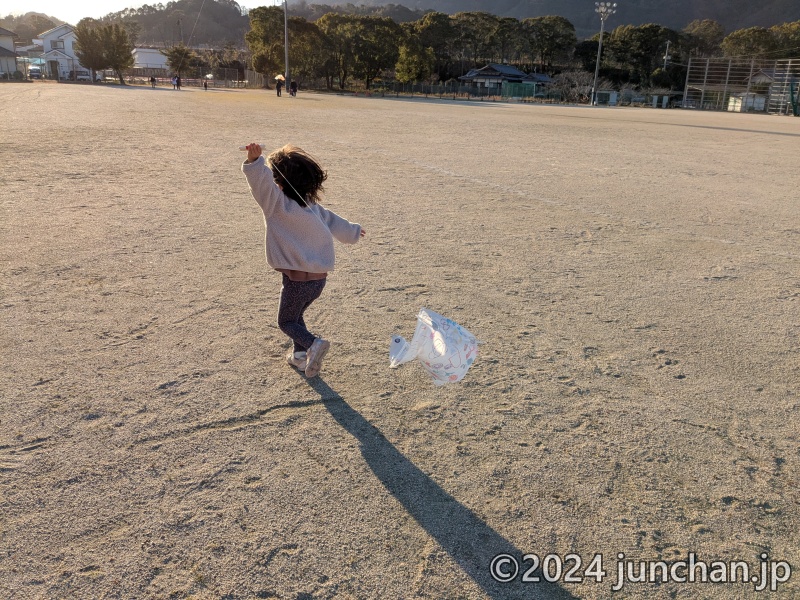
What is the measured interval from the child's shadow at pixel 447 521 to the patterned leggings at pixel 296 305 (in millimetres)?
599

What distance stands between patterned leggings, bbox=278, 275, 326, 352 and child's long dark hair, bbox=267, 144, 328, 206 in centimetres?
43

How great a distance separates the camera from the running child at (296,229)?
3043mm

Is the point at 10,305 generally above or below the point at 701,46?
below

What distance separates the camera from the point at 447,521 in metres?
2.29

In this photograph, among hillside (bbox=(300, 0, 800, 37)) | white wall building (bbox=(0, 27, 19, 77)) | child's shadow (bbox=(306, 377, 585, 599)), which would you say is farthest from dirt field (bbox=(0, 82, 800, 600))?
hillside (bbox=(300, 0, 800, 37))

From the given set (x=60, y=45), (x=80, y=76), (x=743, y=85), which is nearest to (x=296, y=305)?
(x=743, y=85)

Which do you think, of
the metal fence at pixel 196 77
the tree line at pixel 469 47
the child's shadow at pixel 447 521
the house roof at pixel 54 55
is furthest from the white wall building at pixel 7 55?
the child's shadow at pixel 447 521

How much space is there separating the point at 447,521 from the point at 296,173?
5.83ft

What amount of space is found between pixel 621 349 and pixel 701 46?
99936mm

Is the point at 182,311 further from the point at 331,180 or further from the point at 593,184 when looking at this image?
the point at 593,184

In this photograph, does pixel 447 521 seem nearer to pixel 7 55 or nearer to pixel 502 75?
pixel 502 75

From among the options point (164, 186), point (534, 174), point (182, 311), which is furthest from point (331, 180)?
point (182, 311)

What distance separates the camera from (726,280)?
5.11m

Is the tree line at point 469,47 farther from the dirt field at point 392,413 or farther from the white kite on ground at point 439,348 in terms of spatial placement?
the white kite on ground at point 439,348
